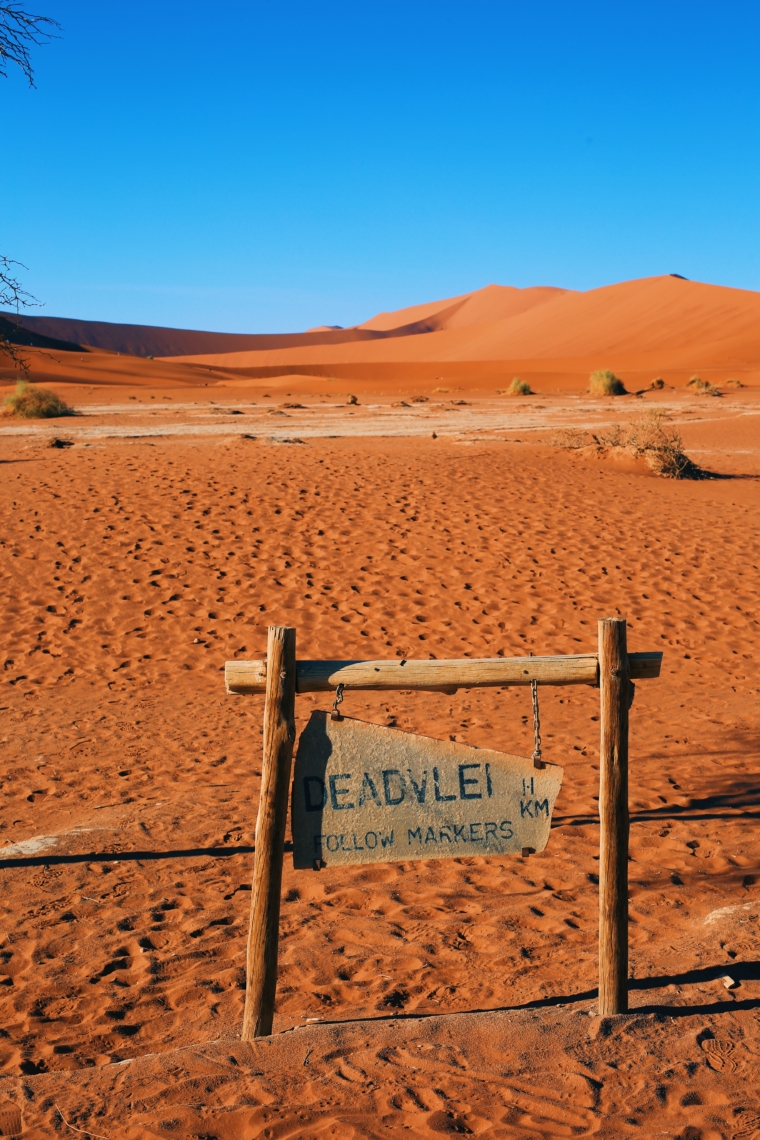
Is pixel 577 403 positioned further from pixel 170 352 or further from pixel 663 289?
pixel 170 352

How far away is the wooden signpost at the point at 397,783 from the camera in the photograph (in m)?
3.38

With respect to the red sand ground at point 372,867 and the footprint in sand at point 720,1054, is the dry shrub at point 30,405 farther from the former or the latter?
the footprint in sand at point 720,1054

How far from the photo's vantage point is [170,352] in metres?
154

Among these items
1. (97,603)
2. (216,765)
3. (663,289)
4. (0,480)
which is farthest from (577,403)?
(663,289)

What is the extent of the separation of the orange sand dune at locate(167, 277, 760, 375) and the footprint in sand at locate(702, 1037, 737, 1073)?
50469mm

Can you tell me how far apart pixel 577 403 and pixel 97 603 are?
2819 cm

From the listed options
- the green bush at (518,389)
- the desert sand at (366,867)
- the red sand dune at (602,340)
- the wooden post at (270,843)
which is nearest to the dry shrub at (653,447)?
the desert sand at (366,867)

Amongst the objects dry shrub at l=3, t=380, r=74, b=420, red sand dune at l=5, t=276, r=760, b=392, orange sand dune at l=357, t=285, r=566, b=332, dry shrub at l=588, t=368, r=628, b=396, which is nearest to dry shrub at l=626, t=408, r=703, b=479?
dry shrub at l=3, t=380, r=74, b=420

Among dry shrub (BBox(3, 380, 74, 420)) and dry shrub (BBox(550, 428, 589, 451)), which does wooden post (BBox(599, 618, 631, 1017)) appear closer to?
dry shrub (BBox(550, 428, 589, 451))

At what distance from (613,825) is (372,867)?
2.09 metres

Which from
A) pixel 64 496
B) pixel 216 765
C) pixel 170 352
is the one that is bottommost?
pixel 216 765

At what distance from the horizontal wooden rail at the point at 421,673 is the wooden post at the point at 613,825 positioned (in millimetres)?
80

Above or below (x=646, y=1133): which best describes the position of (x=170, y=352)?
above

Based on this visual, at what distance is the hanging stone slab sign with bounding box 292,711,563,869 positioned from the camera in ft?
11.1
